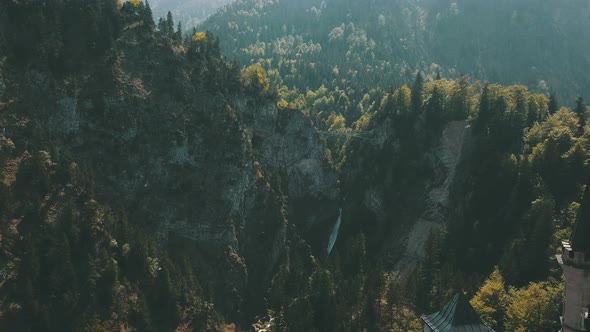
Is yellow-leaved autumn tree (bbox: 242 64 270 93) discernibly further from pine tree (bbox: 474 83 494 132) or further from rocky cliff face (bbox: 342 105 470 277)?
pine tree (bbox: 474 83 494 132)

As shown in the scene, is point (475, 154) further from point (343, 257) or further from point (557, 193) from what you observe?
point (343, 257)

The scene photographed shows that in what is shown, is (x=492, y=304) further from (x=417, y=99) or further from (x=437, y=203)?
(x=417, y=99)

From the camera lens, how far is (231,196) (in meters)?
113

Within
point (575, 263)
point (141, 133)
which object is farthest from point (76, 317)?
point (575, 263)

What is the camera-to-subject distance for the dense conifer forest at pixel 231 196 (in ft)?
258

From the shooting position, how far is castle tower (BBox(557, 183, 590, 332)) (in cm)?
2961

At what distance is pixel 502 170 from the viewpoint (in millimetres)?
119250

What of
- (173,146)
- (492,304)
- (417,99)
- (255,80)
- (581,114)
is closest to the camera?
(492,304)

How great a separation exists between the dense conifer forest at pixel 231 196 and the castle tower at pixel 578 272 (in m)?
43.3

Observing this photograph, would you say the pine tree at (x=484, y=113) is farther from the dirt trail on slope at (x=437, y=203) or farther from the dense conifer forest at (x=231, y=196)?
the dirt trail on slope at (x=437, y=203)

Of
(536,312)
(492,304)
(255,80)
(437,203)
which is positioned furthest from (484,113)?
(536,312)

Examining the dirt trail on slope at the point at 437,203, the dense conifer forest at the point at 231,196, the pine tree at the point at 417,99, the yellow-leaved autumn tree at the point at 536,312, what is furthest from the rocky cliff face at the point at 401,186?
the yellow-leaved autumn tree at the point at 536,312

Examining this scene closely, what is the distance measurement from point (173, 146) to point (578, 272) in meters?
88.0

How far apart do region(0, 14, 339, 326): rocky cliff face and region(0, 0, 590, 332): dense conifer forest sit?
0.35m
